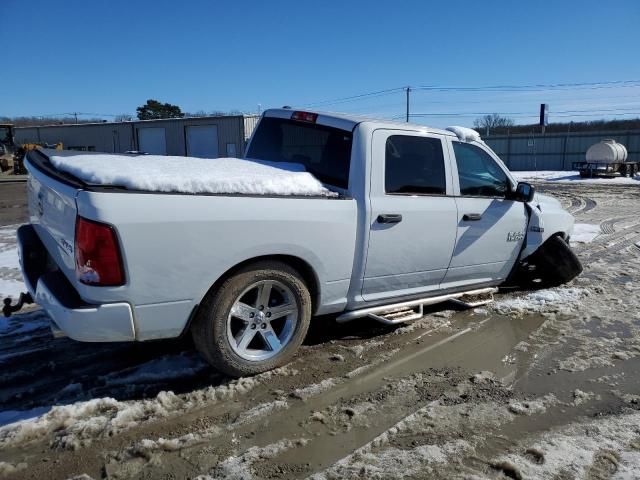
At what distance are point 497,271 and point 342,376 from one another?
2.37 metres

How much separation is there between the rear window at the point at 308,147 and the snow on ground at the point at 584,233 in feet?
21.8

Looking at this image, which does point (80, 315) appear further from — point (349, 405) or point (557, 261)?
point (557, 261)

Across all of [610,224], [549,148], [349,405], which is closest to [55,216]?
[349,405]

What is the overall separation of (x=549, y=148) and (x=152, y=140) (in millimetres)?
33734

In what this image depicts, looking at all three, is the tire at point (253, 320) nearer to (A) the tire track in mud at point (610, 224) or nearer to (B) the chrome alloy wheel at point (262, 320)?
(B) the chrome alloy wheel at point (262, 320)

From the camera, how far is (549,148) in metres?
42.5

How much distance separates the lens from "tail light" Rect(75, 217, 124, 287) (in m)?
2.80

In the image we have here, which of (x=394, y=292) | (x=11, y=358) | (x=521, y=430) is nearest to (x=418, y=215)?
(x=394, y=292)

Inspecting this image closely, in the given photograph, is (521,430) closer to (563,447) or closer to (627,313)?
(563,447)

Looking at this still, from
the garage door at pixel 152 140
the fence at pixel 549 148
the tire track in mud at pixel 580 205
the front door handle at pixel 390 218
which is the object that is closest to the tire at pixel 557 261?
the front door handle at pixel 390 218

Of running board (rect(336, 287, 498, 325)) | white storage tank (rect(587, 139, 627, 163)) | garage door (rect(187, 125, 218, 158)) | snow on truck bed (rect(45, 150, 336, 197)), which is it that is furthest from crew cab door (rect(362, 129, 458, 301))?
garage door (rect(187, 125, 218, 158))

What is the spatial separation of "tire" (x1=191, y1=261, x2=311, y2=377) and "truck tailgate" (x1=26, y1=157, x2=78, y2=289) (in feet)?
2.96

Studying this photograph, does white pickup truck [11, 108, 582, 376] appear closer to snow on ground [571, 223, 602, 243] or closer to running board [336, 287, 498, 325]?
running board [336, 287, 498, 325]

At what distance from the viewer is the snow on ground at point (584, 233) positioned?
9.29 meters
